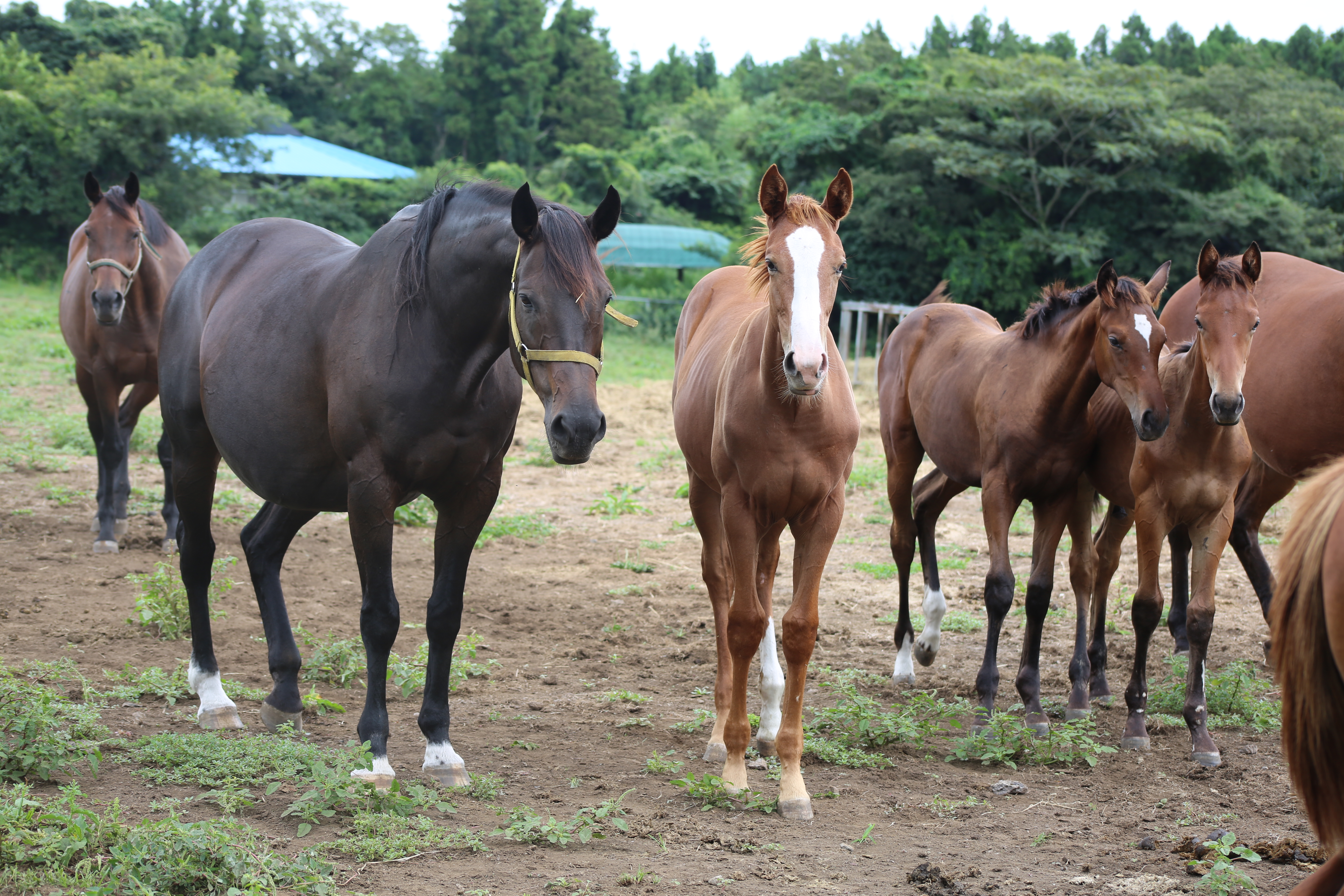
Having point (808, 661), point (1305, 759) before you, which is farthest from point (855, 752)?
point (1305, 759)

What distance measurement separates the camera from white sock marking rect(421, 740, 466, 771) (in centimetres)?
388

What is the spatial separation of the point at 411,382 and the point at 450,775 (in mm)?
1466

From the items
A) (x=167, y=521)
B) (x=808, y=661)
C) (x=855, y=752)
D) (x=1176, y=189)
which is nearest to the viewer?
(x=808, y=661)

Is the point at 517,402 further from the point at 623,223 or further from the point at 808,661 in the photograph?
the point at 623,223

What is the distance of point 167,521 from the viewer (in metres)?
7.23

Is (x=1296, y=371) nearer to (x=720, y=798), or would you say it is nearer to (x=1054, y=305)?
(x=1054, y=305)

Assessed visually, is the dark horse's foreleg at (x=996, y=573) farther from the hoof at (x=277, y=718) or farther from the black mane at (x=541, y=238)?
the hoof at (x=277, y=718)

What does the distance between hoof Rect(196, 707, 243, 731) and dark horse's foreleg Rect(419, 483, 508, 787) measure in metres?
1.00

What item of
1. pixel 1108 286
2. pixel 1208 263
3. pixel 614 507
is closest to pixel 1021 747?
pixel 1108 286

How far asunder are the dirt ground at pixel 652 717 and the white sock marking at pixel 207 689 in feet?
0.34

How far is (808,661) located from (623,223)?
93.6ft

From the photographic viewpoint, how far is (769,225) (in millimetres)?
3846

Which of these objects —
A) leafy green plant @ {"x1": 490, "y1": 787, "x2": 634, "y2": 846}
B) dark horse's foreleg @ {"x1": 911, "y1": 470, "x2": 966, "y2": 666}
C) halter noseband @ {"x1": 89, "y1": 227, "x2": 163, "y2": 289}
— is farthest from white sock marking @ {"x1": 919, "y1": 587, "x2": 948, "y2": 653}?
halter noseband @ {"x1": 89, "y1": 227, "x2": 163, "y2": 289}

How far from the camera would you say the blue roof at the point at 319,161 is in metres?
35.2
